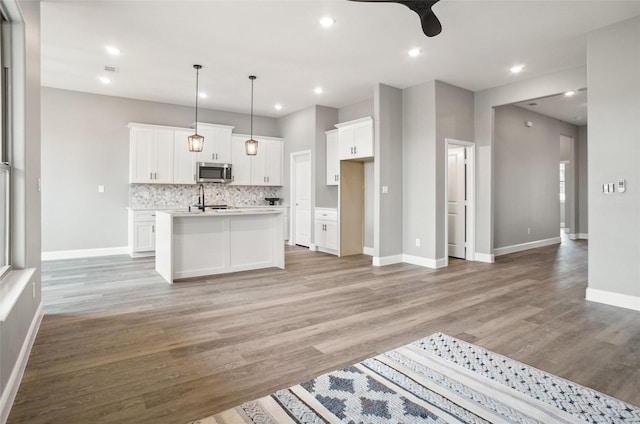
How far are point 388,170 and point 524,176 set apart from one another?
11.0 feet

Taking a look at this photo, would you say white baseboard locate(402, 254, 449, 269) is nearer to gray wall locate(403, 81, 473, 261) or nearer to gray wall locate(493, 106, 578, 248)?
gray wall locate(403, 81, 473, 261)

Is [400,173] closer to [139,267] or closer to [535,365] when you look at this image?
[535,365]

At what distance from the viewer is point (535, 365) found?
95.3 inches

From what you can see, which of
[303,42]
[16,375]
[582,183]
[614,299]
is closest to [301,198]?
[303,42]

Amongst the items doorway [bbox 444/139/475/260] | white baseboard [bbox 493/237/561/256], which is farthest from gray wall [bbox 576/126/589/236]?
doorway [bbox 444/139/475/260]

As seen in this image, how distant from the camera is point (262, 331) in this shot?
301 centimetres

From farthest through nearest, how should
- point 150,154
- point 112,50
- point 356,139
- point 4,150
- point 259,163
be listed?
point 259,163
point 150,154
point 356,139
point 112,50
point 4,150

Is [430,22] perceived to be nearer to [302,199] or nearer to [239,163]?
[302,199]

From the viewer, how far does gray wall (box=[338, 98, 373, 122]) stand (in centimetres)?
675

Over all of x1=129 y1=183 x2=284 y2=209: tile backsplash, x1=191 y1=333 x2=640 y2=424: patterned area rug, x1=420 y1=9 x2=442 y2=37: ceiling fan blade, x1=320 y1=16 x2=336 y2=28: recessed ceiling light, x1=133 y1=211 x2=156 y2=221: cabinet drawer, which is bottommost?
x1=191 y1=333 x2=640 y2=424: patterned area rug

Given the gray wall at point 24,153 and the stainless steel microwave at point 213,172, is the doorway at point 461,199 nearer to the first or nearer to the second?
the stainless steel microwave at point 213,172

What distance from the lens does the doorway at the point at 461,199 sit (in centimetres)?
621

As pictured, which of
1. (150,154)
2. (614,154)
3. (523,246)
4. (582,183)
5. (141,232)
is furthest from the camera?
(582,183)

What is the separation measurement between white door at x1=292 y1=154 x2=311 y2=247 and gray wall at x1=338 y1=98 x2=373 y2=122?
1112mm
